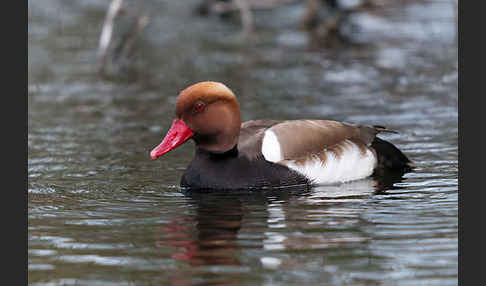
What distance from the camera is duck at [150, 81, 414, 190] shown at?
7.95 metres

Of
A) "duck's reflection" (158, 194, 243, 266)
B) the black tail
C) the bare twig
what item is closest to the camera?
"duck's reflection" (158, 194, 243, 266)

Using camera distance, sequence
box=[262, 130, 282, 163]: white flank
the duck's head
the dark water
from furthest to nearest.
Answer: box=[262, 130, 282, 163]: white flank → the duck's head → the dark water

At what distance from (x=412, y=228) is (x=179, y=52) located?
10233 mm

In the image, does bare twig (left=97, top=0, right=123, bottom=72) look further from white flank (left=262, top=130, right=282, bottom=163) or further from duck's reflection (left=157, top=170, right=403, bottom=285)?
duck's reflection (left=157, top=170, right=403, bottom=285)

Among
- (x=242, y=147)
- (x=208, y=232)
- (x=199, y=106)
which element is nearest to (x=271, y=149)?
(x=242, y=147)

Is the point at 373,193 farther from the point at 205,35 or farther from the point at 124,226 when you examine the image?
the point at 205,35

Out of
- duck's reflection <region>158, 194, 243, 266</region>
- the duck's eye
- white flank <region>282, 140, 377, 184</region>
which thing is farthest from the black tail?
the duck's eye

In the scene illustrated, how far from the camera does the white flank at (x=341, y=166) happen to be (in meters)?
8.32

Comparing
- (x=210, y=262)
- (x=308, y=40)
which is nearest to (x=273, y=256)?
(x=210, y=262)

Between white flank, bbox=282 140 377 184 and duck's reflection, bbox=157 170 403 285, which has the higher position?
white flank, bbox=282 140 377 184

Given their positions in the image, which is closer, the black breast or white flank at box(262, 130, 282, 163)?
the black breast

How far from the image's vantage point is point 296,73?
47.6 ft

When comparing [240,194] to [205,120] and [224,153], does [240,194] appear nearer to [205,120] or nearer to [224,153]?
[224,153]

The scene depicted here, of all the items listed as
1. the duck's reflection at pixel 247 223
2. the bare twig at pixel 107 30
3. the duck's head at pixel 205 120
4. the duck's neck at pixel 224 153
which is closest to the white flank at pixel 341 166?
the duck's reflection at pixel 247 223
